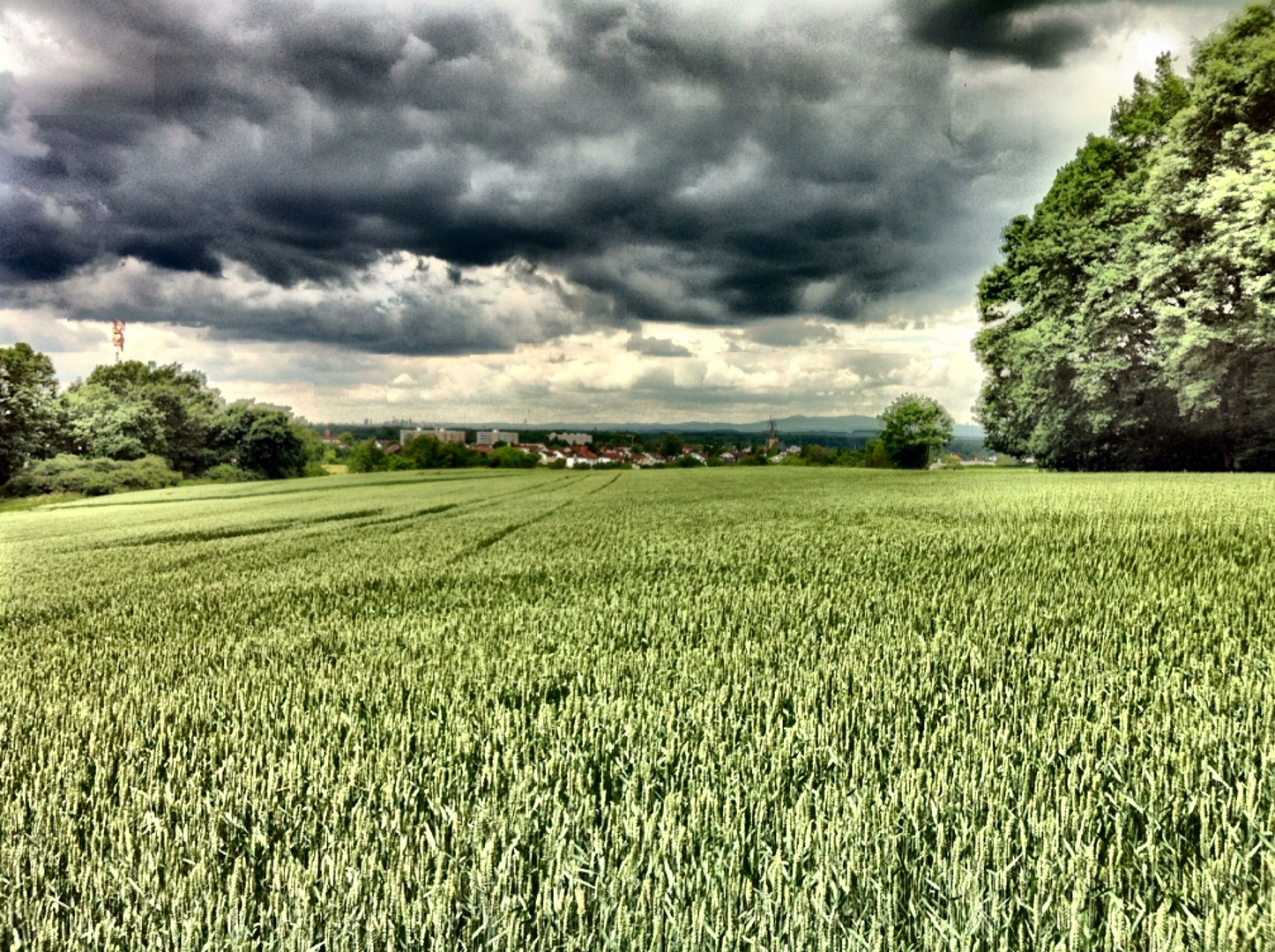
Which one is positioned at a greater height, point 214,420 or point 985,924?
point 214,420

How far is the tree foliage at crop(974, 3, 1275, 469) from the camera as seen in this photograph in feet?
67.4

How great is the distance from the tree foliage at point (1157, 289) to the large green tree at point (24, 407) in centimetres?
4917

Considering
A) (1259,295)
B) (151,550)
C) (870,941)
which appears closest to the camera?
(870,941)

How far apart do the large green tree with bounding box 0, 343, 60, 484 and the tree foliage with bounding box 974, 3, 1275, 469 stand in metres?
49.2

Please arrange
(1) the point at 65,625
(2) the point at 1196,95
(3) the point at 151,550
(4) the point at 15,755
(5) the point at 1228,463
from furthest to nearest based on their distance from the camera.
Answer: (5) the point at 1228,463 → (2) the point at 1196,95 → (3) the point at 151,550 → (1) the point at 65,625 → (4) the point at 15,755

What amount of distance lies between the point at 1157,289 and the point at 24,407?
2058 inches

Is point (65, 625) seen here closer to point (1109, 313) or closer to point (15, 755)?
point (15, 755)

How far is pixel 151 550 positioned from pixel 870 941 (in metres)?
14.5

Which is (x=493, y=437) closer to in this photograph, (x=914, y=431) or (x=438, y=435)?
(x=438, y=435)

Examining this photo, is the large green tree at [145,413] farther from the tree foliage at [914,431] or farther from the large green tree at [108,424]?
the tree foliage at [914,431]

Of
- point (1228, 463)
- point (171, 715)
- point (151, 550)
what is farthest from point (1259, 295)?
point (151, 550)

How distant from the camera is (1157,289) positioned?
23203 millimetres

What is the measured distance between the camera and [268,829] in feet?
6.53

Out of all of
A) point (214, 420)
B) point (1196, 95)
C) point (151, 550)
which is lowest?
point (151, 550)
